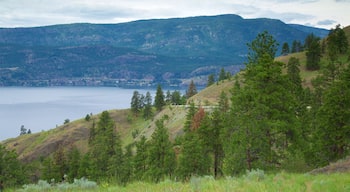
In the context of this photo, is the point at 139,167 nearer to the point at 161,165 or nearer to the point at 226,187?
the point at 161,165

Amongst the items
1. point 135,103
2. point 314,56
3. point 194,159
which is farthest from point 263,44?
point 135,103

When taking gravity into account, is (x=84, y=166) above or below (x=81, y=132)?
above

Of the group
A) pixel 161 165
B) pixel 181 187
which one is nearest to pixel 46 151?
pixel 161 165

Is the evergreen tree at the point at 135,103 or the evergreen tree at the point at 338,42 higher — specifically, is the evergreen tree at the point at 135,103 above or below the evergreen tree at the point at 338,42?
below

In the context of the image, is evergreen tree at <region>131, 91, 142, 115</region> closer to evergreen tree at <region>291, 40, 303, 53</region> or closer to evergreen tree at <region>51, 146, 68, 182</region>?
evergreen tree at <region>51, 146, 68, 182</region>

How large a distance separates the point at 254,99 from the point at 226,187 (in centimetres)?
1803

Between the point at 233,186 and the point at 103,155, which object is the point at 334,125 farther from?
the point at 103,155

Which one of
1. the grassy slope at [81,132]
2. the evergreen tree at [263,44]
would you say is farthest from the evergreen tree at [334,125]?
the grassy slope at [81,132]

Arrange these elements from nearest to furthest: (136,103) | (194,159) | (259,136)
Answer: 1. (259,136)
2. (194,159)
3. (136,103)

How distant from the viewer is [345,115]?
30406mm

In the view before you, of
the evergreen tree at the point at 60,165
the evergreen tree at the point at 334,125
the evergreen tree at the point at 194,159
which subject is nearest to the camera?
the evergreen tree at the point at 334,125

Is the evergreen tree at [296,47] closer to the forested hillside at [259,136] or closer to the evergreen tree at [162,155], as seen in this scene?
the forested hillside at [259,136]

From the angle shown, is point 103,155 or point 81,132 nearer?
point 103,155

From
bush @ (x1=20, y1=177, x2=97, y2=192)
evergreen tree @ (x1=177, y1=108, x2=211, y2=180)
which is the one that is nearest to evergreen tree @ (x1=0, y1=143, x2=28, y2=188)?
evergreen tree @ (x1=177, y1=108, x2=211, y2=180)
